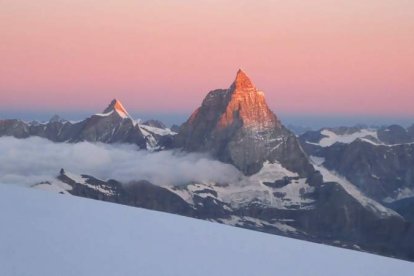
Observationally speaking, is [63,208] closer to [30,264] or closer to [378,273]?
[30,264]

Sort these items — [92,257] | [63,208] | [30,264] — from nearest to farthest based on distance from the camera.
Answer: [30,264] < [92,257] < [63,208]

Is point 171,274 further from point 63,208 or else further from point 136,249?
point 63,208

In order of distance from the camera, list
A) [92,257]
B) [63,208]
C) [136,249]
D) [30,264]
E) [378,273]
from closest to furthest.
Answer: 1. [30,264]
2. [92,257]
3. [136,249]
4. [378,273]
5. [63,208]

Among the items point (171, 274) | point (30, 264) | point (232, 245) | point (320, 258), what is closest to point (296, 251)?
point (320, 258)

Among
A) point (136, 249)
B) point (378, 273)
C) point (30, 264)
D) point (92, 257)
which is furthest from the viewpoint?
point (378, 273)

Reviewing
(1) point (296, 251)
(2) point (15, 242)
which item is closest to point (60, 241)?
(2) point (15, 242)

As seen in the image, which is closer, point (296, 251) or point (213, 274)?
point (213, 274)
